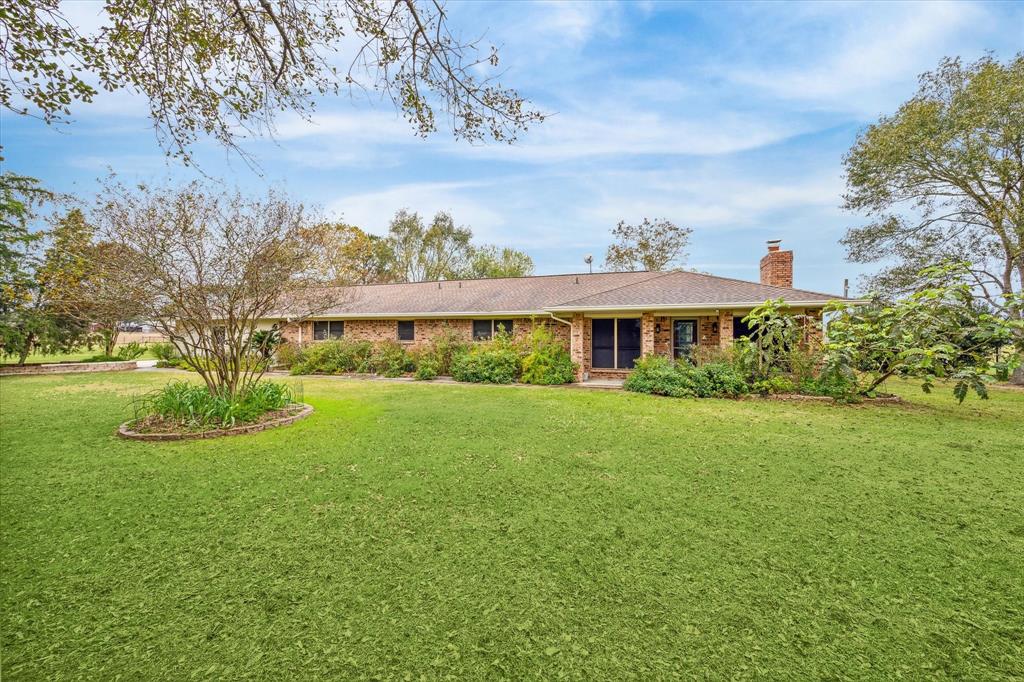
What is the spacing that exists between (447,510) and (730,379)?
924 cm

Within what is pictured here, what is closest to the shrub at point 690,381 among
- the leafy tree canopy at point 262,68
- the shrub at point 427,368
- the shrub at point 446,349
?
the shrub at point 446,349

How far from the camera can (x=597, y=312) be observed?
14.0 m

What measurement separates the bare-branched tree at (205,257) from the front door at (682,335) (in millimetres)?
11190

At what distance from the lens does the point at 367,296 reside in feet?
69.1

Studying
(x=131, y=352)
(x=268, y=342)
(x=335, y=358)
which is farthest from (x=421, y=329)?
(x=131, y=352)

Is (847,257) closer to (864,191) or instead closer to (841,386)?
(864,191)

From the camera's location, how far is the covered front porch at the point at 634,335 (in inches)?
532

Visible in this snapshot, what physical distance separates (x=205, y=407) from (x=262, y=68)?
5654 millimetres

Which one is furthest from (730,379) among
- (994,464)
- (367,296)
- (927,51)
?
(367,296)

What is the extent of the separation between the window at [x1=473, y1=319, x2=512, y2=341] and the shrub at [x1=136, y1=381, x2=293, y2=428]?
347 inches

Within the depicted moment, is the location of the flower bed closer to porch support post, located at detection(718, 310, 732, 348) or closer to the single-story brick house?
the single-story brick house

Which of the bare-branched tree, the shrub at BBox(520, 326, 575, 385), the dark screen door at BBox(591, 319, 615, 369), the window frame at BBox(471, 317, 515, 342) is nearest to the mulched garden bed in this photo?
the dark screen door at BBox(591, 319, 615, 369)

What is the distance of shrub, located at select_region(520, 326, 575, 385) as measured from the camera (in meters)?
13.8

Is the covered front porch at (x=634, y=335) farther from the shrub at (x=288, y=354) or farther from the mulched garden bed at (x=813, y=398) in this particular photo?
the shrub at (x=288, y=354)
